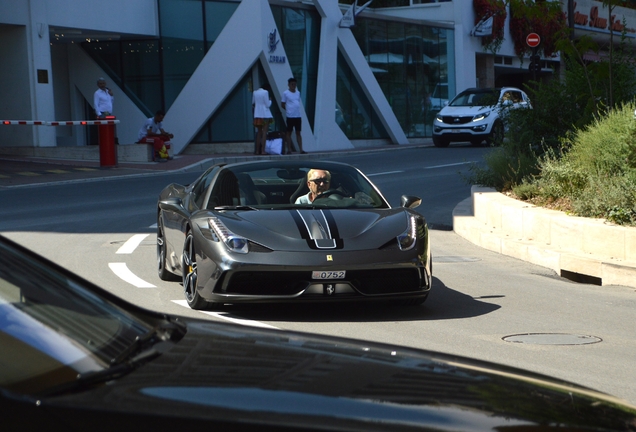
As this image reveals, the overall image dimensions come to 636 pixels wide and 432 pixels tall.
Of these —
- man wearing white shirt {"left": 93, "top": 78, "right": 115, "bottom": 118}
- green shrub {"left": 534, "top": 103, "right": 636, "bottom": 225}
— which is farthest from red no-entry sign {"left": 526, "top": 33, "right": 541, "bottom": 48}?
green shrub {"left": 534, "top": 103, "right": 636, "bottom": 225}

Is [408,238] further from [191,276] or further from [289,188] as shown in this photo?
[191,276]

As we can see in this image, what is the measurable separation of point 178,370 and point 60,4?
27.4 m

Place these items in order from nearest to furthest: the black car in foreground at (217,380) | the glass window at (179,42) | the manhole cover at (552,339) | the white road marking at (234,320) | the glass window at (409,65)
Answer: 1. the black car in foreground at (217,380)
2. the manhole cover at (552,339)
3. the white road marking at (234,320)
4. the glass window at (179,42)
5. the glass window at (409,65)

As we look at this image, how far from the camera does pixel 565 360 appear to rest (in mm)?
6402

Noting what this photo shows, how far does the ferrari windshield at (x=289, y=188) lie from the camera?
343 inches

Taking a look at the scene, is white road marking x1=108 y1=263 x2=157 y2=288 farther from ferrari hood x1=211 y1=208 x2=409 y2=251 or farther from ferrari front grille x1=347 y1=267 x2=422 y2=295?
ferrari front grille x1=347 y1=267 x2=422 y2=295

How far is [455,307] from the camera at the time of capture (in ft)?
27.8

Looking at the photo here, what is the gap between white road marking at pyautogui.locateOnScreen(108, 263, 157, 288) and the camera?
958 cm

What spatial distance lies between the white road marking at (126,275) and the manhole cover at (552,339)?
12.3ft

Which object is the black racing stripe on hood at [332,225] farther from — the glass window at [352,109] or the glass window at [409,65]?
the glass window at [409,65]

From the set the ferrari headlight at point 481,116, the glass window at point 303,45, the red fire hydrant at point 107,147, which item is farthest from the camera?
the glass window at point 303,45

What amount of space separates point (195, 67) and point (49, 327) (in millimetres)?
30094

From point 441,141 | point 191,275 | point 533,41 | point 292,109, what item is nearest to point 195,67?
point 292,109

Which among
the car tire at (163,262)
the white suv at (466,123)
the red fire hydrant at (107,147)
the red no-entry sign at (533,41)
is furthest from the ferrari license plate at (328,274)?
the red no-entry sign at (533,41)
